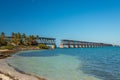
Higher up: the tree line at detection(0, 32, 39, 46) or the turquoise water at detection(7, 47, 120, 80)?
the tree line at detection(0, 32, 39, 46)

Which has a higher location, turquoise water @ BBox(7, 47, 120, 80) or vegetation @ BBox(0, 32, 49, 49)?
vegetation @ BBox(0, 32, 49, 49)

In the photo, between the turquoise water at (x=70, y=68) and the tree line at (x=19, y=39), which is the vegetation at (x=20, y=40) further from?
the turquoise water at (x=70, y=68)

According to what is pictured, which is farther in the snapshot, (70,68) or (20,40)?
(20,40)

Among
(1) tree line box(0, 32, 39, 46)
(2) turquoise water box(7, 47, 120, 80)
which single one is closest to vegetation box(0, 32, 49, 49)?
(1) tree line box(0, 32, 39, 46)

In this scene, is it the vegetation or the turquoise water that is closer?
the turquoise water

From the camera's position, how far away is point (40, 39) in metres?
162

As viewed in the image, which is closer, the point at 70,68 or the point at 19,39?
the point at 70,68

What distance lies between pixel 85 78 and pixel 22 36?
12044 cm

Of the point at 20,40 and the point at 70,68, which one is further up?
the point at 20,40

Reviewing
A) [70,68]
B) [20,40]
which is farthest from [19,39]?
[70,68]

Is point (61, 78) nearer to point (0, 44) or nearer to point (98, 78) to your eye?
point (98, 78)

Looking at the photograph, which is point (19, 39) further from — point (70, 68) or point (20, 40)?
point (70, 68)

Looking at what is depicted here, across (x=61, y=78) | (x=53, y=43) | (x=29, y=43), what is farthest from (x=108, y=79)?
(x=53, y=43)

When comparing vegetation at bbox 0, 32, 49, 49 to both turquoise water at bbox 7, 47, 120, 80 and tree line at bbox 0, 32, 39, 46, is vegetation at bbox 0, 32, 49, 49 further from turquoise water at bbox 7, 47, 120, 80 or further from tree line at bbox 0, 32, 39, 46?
turquoise water at bbox 7, 47, 120, 80
